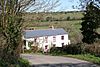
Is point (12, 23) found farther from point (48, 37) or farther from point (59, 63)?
point (48, 37)

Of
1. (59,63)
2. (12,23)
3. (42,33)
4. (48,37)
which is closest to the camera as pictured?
(12,23)

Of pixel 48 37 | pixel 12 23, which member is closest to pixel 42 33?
pixel 48 37

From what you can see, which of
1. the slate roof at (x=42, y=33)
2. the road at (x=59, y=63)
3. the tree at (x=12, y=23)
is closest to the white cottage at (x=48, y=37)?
the slate roof at (x=42, y=33)

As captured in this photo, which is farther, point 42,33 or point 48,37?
point 48,37

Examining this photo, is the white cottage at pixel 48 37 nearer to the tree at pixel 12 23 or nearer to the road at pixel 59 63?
the road at pixel 59 63

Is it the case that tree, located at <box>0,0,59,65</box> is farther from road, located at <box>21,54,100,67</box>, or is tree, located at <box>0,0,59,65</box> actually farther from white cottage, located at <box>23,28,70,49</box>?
white cottage, located at <box>23,28,70,49</box>

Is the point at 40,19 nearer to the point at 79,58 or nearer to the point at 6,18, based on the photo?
the point at 6,18

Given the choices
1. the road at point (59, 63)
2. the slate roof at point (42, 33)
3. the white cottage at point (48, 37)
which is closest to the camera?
the road at point (59, 63)

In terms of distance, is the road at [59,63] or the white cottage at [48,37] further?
the white cottage at [48,37]

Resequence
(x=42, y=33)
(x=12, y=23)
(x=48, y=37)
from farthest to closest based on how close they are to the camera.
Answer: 1. (x=48, y=37)
2. (x=42, y=33)
3. (x=12, y=23)

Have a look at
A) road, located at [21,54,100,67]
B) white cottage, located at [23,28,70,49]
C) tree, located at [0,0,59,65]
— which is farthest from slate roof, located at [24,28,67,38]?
tree, located at [0,0,59,65]

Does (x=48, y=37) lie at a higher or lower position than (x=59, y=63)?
lower

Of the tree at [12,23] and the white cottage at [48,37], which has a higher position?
the tree at [12,23]

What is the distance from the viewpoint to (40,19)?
21.7 metres
